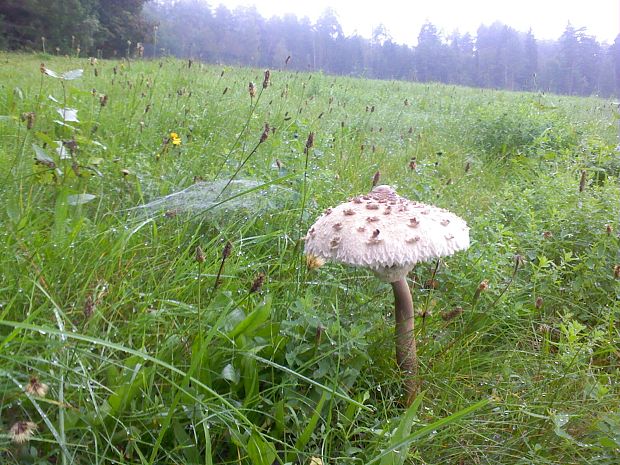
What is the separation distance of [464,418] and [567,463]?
1.01 ft

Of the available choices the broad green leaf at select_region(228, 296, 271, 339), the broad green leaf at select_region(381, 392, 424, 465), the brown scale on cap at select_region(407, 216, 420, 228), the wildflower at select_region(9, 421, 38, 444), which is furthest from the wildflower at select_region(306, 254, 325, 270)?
the wildflower at select_region(9, 421, 38, 444)

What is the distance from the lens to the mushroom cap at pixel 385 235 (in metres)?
1.42

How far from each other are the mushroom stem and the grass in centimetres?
6

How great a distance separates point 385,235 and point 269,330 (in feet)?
1.68

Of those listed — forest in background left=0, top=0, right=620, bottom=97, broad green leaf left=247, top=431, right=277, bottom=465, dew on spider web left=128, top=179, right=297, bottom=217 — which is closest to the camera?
broad green leaf left=247, top=431, right=277, bottom=465

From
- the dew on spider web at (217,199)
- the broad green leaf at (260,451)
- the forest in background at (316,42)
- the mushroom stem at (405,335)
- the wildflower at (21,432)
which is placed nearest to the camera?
the wildflower at (21,432)

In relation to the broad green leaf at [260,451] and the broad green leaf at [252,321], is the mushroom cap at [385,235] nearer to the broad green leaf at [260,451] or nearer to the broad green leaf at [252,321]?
the broad green leaf at [252,321]

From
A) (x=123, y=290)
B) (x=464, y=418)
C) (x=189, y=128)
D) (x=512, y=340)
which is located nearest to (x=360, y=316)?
(x=464, y=418)

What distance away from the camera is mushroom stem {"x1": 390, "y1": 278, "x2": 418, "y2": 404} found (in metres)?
1.69

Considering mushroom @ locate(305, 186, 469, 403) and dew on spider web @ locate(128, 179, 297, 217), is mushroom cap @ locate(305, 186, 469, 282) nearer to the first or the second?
mushroom @ locate(305, 186, 469, 403)

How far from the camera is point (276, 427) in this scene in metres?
1.40

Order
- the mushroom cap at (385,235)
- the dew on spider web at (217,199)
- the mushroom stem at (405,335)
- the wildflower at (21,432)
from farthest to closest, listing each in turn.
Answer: the dew on spider web at (217,199)
the mushroom stem at (405,335)
the mushroom cap at (385,235)
the wildflower at (21,432)

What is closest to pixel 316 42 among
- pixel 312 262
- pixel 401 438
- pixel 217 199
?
pixel 217 199

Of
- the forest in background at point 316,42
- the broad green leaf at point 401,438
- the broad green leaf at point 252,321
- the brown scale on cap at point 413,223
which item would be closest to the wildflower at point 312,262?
the broad green leaf at point 252,321
